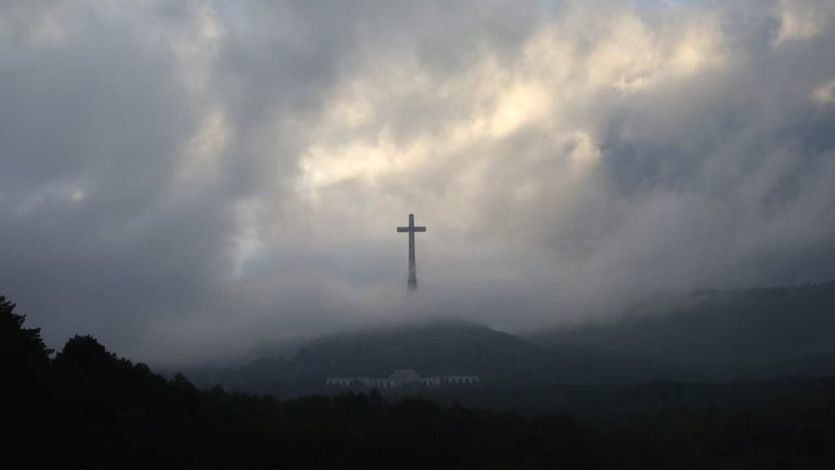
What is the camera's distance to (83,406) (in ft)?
264

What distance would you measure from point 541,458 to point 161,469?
47343 millimetres

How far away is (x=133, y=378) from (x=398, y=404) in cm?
3643

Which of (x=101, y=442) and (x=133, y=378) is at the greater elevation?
(x=133, y=378)

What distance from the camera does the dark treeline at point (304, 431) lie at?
2867 inches

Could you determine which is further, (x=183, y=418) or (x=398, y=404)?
(x=398, y=404)

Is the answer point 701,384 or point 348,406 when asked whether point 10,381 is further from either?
point 701,384

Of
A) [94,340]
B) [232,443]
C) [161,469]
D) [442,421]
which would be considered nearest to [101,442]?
[161,469]

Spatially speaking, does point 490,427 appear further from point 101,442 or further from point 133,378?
point 101,442

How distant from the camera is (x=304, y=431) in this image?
93875 mm

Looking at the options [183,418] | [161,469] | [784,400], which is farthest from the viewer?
[784,400]

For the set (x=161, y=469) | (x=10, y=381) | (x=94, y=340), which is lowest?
(x=161, y=469)

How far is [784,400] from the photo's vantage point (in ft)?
531

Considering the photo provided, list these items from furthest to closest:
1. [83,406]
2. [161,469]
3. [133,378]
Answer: [133,378] < [83,406] < [161,469]

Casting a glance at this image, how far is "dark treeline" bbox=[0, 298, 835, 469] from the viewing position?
7281cm
